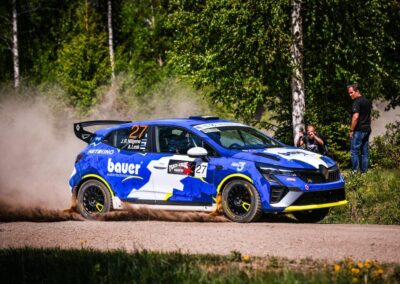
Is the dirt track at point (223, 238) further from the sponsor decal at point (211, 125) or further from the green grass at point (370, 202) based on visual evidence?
the green grass at point (370, 202)

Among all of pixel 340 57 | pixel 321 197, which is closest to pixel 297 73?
pixel 340 57

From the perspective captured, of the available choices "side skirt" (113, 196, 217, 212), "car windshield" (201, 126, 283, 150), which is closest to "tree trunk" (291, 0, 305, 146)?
"car windshield" (201, 126, 283, 150)

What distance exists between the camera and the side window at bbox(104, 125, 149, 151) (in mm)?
13078

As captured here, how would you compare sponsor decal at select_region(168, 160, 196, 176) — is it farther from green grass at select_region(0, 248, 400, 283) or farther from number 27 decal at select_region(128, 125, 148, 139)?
green grass at select_region(0, 248, 400, 283)

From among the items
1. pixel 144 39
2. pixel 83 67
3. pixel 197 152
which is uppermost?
pixel 144 39

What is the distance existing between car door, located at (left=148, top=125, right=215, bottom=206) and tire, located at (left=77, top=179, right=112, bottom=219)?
1034mm

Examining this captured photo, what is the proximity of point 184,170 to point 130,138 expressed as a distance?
1411 mm

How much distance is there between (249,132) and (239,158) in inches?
60.1

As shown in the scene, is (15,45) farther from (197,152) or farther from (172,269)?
(172,269)

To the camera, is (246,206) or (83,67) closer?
(246,206)

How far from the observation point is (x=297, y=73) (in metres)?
19.9

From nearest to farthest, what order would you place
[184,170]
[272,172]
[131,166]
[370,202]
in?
[272,172], [184,170], [131,166], [370,202]

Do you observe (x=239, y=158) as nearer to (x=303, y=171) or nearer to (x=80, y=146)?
(x=303, y=171)

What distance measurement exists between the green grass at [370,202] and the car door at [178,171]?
9.06ft
